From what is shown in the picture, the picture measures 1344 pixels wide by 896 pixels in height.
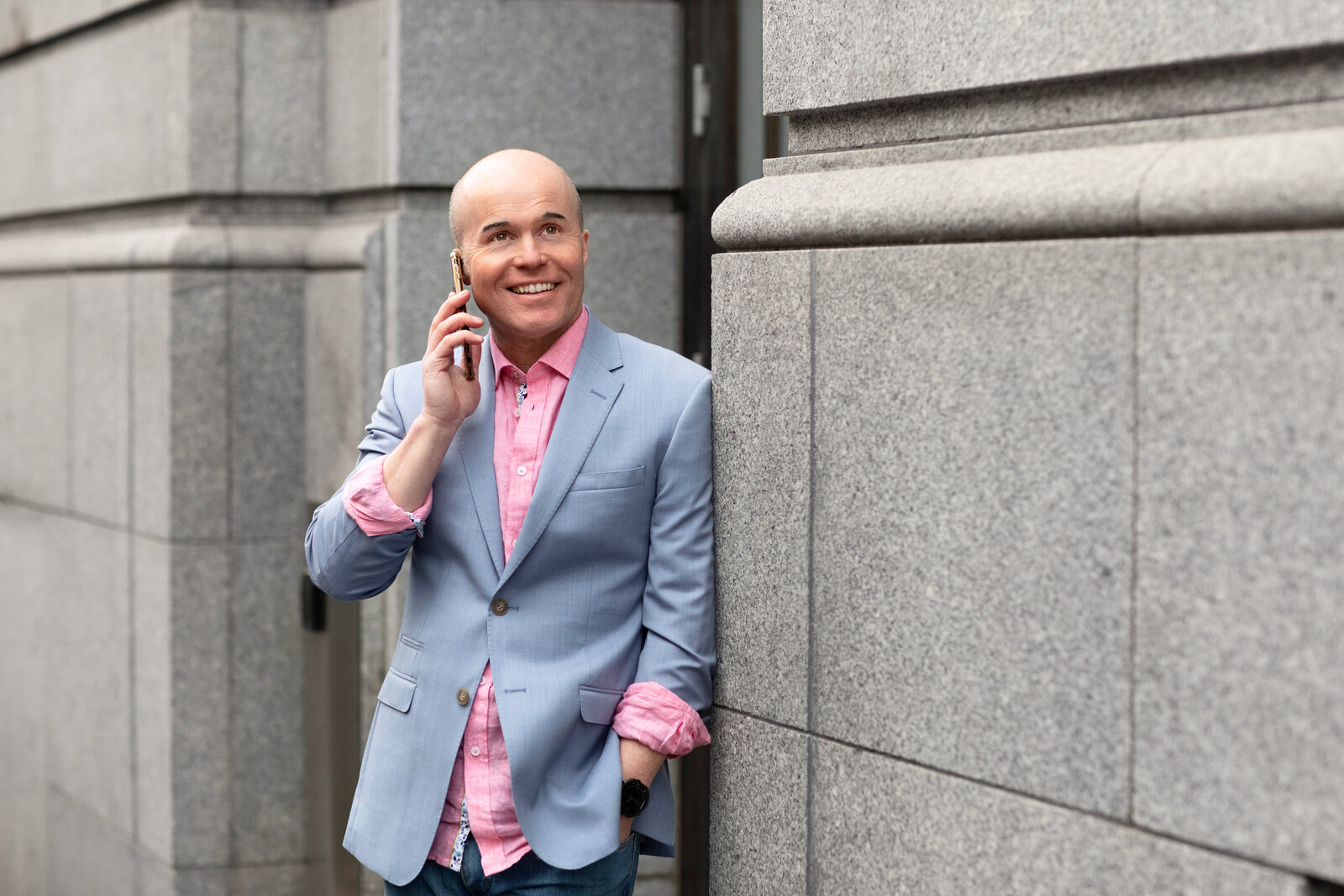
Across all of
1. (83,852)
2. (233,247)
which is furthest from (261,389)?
(83,852)

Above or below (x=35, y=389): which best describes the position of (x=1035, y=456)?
below

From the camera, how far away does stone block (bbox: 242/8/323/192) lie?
22.2ft

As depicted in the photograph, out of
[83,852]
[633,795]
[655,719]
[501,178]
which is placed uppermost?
[501,178]

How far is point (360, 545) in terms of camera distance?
3494 mm

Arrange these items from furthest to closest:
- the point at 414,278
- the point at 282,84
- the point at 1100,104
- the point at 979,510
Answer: the point at 282,84, the point at 414,278, the point at 979,510, the point at 1100,104

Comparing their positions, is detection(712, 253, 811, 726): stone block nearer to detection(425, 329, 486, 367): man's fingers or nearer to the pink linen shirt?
the pink linen shirt

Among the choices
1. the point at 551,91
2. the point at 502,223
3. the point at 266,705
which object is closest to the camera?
the point at 502,223

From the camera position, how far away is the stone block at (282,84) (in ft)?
22.2

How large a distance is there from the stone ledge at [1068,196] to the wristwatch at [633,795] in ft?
3.92

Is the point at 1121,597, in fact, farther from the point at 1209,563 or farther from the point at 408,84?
the point at 408,84

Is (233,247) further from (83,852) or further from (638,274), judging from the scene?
(83,852)

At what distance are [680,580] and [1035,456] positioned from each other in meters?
0.94

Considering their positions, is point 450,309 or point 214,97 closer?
point 450,309

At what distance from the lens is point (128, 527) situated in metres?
7.21
